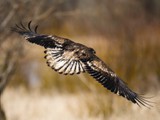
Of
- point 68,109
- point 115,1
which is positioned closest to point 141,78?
point 68,109

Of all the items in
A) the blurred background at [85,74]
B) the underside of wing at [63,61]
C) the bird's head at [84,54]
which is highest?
the blurred background at [85,74]

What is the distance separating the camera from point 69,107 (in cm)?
1133

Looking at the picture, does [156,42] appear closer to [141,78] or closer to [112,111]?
[141,78]

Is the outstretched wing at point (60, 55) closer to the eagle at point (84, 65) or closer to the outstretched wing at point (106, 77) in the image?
the eagle at point (84, 65)

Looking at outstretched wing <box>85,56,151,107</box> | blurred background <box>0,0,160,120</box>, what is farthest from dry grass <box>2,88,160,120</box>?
outstretched wing <box>85,56,151,107</box>

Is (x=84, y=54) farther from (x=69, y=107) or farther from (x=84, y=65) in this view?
(x=69, y=107)

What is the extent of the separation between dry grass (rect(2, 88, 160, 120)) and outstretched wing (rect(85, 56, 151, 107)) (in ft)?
4.54

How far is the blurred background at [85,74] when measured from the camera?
9914 millimetres

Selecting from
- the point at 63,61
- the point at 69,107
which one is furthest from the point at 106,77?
the point at 69,107

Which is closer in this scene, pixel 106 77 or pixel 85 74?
pixel 106 77

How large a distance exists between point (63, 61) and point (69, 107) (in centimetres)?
420

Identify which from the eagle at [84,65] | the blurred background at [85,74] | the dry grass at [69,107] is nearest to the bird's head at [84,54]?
the eagle at [84,65]

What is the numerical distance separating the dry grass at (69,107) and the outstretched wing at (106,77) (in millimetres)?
1384

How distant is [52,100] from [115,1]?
2.66 m
